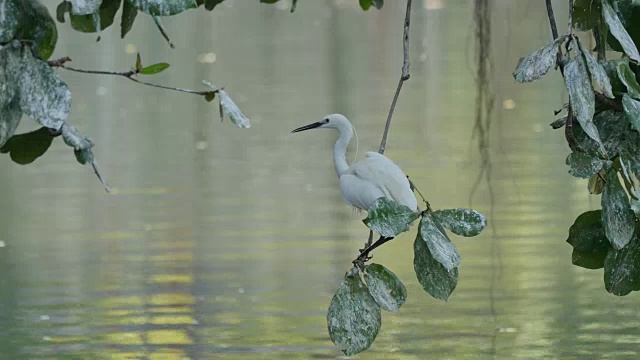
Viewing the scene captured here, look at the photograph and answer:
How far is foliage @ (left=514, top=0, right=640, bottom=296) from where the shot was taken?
920 mm

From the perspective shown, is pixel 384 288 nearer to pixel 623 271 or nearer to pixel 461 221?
pixel 461 221

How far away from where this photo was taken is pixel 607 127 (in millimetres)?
1053

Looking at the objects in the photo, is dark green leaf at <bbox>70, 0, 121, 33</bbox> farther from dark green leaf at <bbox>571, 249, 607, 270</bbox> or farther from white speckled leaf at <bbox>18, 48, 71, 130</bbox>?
dark green leaf at <bbox>571, 249, 607, 270</bbox>

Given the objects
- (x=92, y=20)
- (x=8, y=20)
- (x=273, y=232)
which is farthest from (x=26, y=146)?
(x=273, y=232)

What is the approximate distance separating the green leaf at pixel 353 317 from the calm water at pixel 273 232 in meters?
1.13

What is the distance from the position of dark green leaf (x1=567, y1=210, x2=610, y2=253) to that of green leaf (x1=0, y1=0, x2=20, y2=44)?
504 millimetres

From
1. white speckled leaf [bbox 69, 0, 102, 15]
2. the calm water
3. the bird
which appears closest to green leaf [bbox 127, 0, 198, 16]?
white speckled leaf [bbox 69, 0, 102, 15]

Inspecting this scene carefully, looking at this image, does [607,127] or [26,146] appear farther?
[26,146]

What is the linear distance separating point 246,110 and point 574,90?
31.8 feet

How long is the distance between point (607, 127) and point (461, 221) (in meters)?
0.17

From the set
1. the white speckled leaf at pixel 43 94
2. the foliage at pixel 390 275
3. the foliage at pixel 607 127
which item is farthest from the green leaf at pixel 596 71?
the white speckled leaf at pixel 43 94

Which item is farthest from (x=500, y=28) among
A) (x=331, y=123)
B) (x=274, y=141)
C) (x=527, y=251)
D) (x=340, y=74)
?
(x=331, y=123)

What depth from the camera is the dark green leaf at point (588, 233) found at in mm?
1139

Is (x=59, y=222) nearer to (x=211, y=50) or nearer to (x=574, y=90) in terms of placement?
(x=574, y=90)
